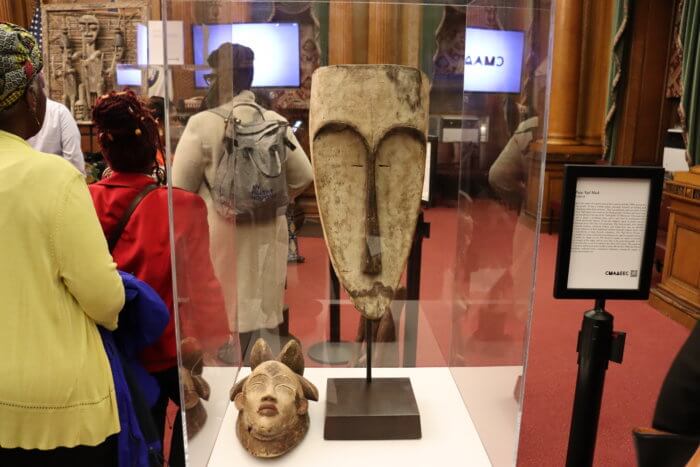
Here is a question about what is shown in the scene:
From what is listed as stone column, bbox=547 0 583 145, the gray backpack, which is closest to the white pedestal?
the gray backpack

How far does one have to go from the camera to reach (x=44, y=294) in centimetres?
116

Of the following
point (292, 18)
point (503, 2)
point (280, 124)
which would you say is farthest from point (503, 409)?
point (292, 18)

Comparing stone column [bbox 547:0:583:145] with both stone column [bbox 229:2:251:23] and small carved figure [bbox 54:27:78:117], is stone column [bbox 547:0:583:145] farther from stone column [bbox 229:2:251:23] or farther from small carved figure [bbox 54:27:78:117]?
stone column [bbox 229:2:251:23]

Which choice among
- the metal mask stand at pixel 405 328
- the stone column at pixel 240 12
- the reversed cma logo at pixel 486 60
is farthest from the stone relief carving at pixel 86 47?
the reversed cma logo at pixel 486 60

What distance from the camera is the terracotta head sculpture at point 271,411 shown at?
1.45 meters

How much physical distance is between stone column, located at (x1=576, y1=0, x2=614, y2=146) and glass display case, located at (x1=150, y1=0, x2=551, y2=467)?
17.6 ft

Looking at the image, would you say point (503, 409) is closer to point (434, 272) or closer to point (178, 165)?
point (434, 272)

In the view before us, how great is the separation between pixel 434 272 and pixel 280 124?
938 mm

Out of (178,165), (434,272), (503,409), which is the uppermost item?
(178,165)

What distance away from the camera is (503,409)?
1621 millimetres

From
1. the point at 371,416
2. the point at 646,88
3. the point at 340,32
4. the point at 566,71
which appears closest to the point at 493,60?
the point at 340,32

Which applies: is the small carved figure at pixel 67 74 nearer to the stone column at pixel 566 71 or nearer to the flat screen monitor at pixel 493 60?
the flat screen monitor at pixel 493 60

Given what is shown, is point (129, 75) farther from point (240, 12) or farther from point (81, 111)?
point (240, 12)

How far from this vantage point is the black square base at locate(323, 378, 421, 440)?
158 centimetres
